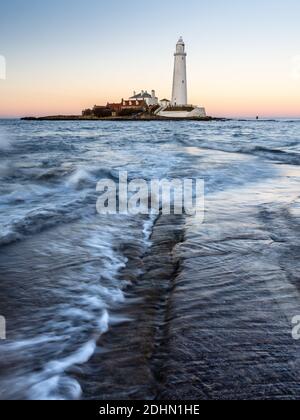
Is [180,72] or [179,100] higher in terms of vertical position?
[180,72]

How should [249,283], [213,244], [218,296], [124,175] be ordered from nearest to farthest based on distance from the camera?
[218,296], [249,283], [213,244], [124,175]

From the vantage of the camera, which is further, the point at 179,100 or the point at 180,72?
the point at 179,100

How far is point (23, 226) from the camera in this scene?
15.8 ft

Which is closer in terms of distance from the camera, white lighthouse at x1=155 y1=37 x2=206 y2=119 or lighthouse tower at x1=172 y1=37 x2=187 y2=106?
lighthouse tower at x1=172 y1=37 x2=187 y2=106

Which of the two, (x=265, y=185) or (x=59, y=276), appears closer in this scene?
(x=59, y=276)

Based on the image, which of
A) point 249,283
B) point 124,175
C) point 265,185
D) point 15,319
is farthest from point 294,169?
point 15,319

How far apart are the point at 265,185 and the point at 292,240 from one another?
425 centimetres

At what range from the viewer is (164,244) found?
411 centimetres

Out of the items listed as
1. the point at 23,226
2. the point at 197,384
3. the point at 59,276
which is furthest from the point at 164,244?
the point at 197,384

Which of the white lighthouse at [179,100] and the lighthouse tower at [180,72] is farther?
the white lighthouse at [179,100]

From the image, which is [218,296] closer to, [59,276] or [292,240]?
[59,276]
